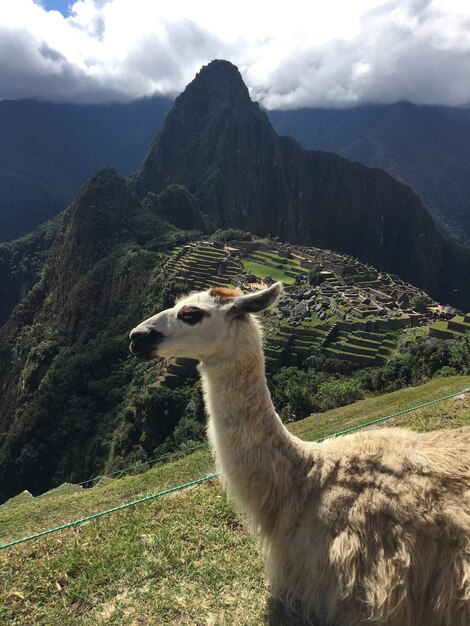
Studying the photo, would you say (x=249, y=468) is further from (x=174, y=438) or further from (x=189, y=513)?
(x=174, y=438)

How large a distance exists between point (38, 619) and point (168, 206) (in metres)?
70.9

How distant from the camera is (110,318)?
138 feet

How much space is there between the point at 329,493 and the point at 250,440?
0.39m

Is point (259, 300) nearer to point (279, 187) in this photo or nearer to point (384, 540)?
point (384, 540)

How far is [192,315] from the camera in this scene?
2020 millimetres

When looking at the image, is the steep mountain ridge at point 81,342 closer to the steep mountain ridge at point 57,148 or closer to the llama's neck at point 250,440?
the llama's neck at point 250,440

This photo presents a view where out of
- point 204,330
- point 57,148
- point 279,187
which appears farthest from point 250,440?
point 57,148

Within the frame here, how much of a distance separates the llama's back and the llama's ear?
0.74 metres

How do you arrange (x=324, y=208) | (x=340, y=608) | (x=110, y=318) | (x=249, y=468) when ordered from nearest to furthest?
(x=340, y=608) < (x=249, y=468) < (x=110, y=318) < (x=324, y=208)

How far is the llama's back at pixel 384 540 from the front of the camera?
162 centimetres

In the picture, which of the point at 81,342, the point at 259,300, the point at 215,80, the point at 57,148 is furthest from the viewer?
the point at 57,148

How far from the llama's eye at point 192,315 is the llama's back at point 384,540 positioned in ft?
2.75

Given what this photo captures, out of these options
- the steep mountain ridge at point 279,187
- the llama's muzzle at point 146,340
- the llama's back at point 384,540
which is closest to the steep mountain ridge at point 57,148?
the steep mountain ridge at point 279,187

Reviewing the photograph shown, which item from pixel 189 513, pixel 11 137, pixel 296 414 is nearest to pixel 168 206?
pixel 296 414
